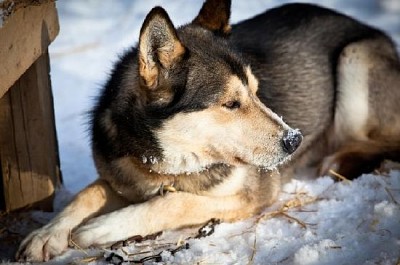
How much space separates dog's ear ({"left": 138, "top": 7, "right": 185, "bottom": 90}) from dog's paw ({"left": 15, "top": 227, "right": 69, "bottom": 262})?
38.0 inches

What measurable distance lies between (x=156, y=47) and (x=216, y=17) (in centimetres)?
68

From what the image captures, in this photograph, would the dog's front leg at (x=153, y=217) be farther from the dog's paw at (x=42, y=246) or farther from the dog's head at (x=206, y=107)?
the dog's head at (x=206, y=107)

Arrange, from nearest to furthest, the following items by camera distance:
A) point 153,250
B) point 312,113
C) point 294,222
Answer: point 153,250
point 294,222
point 312,113

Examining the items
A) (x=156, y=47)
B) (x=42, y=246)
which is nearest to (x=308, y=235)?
(x=156, y=47)

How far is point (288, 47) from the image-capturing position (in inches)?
176

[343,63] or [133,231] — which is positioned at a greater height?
[343,63]

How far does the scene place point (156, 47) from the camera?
3168 mm

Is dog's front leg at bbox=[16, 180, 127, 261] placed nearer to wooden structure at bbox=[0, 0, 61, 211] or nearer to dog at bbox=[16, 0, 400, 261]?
dog at bbox=[16, 0, 400, 261]

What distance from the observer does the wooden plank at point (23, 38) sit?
10.2ft

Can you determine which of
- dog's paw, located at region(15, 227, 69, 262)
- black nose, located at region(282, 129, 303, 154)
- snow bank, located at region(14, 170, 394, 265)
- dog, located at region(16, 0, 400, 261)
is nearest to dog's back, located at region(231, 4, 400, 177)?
dog, located at region(16, 0, 400, 261)

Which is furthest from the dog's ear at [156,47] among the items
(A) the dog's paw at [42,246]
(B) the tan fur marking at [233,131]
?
(A) the dog's paw at [42,246]

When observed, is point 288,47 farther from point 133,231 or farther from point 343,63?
point 133,231

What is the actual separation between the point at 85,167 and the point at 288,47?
1789 mm

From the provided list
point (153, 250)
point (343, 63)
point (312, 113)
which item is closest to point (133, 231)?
point (153, 250)
